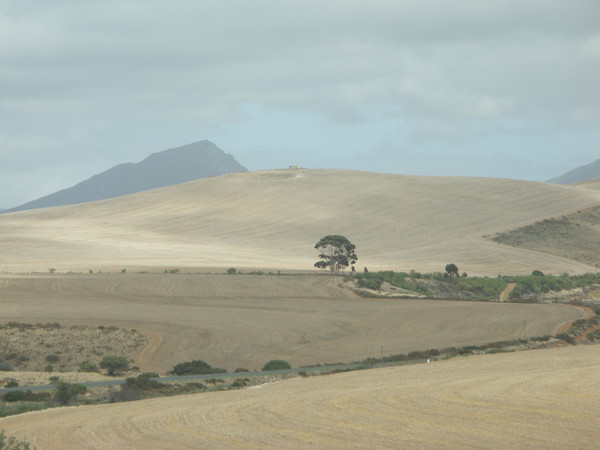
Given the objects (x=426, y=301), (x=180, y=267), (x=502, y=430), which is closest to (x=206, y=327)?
(x=426, y=301)

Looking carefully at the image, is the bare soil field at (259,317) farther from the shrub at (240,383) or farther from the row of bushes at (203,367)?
the shrub at (240,383)

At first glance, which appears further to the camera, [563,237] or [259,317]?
[563,237]

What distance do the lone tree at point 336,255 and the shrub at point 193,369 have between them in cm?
4780

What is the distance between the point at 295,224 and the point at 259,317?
74216mm

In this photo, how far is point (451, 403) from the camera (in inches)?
864

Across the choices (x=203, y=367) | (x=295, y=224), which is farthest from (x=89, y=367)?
(x=295, y=224)

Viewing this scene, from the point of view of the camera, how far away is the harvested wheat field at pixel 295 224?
99.2 m

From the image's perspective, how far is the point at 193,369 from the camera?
121ft

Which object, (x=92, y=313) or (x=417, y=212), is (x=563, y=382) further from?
(x=417, y=212)

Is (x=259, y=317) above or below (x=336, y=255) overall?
below

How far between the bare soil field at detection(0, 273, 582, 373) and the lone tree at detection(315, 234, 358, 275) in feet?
56.0

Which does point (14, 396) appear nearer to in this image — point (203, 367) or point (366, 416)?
point (203, 367)

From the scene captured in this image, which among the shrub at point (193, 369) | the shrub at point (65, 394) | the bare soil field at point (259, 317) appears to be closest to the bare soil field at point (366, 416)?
the shrub at point (65, 394)

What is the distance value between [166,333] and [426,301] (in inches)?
873
